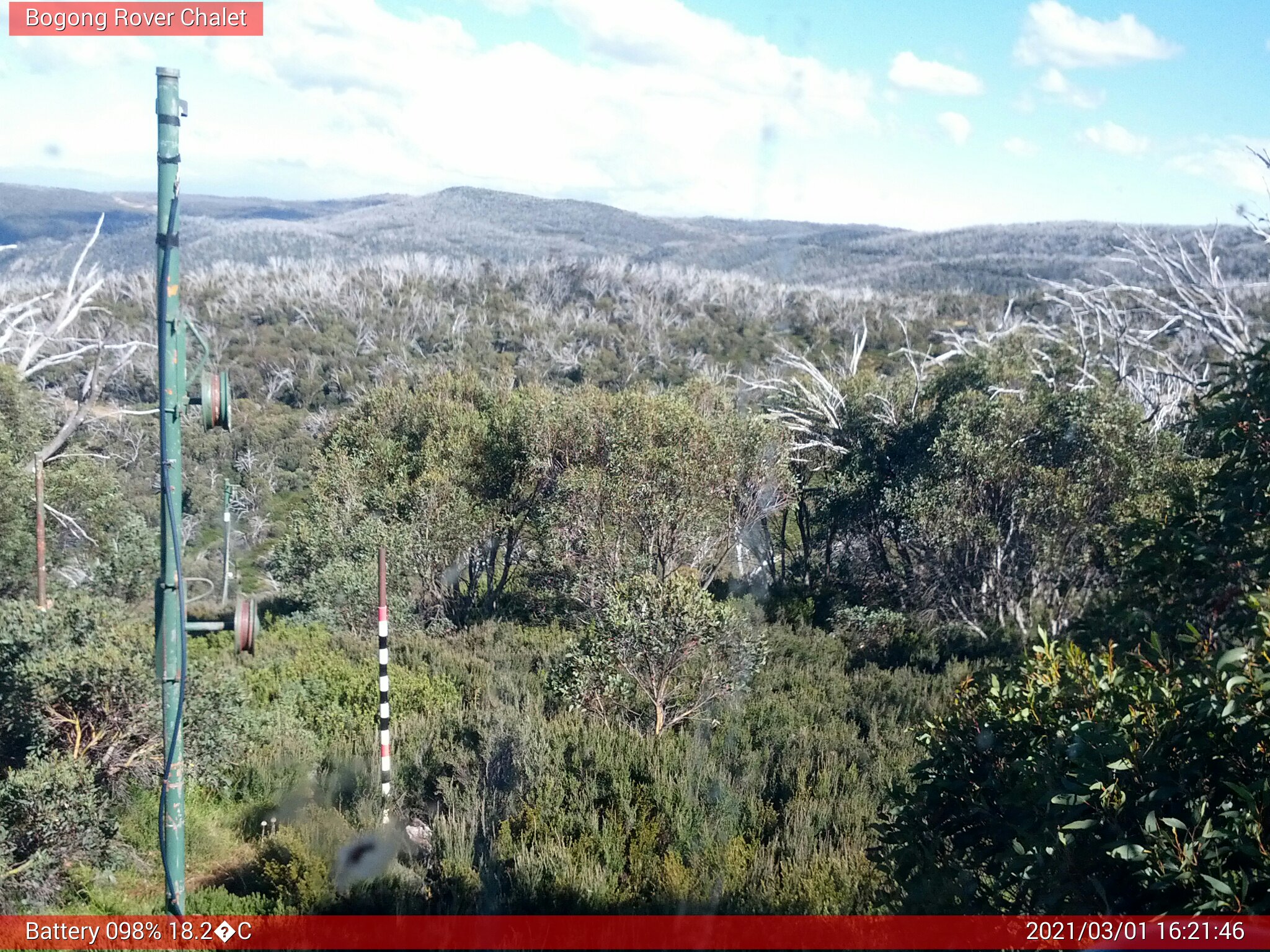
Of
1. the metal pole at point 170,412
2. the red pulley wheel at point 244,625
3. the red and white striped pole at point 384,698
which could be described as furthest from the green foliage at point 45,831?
the red pulley wheel at point 244,625

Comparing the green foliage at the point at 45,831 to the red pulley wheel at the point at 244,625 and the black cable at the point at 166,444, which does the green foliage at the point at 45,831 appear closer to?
the black cable at the point at 166,444

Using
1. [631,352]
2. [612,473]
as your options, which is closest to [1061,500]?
[612,473]

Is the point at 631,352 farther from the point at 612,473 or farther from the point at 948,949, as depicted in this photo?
the point at 948,949

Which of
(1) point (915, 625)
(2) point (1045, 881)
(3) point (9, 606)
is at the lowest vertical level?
(1) point (915, 625)

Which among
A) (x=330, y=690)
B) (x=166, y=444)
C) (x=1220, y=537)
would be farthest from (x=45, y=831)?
(x=1220, y=537)

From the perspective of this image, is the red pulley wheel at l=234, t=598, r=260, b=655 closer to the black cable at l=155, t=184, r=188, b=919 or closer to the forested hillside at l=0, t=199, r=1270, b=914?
the black cable at l=155, t=184, r=188, b=919
